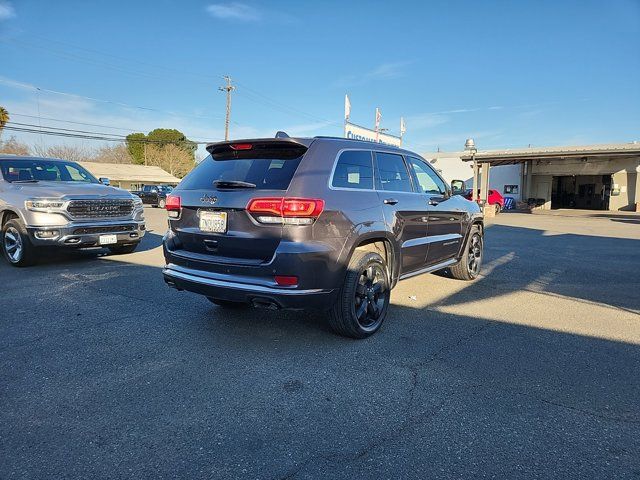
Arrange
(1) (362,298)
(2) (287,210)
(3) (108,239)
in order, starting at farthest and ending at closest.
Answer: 1. (3) (108,239)
2. (1) (362,298)
3. (2) (287,210)

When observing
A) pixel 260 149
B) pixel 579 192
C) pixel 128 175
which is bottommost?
pixel 260 149

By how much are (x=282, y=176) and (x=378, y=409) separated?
200 centimetres

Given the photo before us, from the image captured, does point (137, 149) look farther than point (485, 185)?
Yes

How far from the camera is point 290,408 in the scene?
2.88 meters

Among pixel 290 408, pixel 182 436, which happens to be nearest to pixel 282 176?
pixel 290 408

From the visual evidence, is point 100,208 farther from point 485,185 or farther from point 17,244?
point 485,185

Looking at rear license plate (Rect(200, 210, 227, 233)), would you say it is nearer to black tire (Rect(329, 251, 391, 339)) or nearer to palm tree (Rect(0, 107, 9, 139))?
black tire (Rect(329, 251, 391, 339))

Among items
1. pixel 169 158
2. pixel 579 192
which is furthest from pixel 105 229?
pixel 169 158

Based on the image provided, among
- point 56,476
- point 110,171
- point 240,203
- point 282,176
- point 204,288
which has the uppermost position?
point 110,171

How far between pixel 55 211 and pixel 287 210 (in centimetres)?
548

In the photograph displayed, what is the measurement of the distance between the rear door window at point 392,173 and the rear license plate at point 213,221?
1.64 meters

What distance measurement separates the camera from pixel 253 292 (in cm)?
352

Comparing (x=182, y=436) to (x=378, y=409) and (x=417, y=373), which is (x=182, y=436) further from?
(x=417, y=373)

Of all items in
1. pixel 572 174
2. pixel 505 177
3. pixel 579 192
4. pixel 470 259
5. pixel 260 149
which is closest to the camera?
pixel 260 149
